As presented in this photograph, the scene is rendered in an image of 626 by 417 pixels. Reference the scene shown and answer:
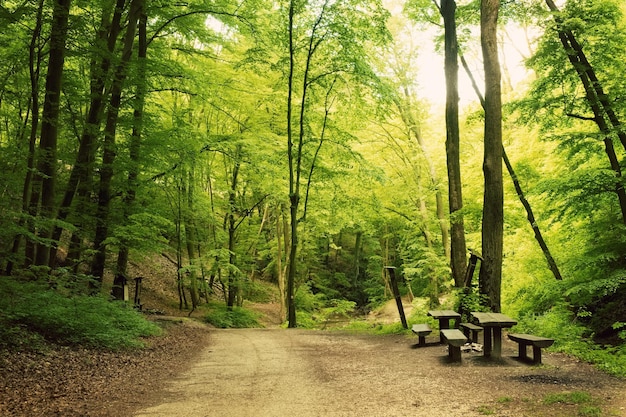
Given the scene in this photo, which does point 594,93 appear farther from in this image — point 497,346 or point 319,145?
point 319,145

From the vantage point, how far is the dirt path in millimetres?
4350

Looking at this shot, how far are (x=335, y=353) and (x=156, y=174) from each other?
8.34 metres

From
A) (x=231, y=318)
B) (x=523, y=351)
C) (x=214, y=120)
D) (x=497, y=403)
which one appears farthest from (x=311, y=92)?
(x=497, y=403)

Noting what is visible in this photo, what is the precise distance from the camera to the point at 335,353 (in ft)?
27.7

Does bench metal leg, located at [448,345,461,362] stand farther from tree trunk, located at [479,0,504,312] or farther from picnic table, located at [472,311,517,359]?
tree trunk, located at [479,0,504,312]

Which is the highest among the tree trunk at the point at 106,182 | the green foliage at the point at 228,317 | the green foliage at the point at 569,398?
the tree trunk at the point at 106,182

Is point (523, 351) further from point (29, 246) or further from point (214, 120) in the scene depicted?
point (214, 120)

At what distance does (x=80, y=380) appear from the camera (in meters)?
5.81

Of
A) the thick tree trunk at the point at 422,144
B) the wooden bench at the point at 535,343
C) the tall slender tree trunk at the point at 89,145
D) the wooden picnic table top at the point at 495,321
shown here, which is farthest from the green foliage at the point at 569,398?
the thick tree trunk at the point at 422,144

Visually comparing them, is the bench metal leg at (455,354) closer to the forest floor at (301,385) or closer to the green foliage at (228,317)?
the forest floor at (301,385)

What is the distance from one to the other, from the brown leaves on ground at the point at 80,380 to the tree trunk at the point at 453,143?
255 inches

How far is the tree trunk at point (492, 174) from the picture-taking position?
8.51m

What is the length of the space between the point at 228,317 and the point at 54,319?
1063cm

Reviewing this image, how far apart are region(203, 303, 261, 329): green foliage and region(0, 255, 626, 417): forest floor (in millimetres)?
8151
